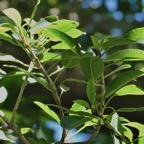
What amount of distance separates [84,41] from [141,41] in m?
1.33

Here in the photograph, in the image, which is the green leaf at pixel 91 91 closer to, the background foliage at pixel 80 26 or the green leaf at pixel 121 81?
the green leaf at pixel 121 81

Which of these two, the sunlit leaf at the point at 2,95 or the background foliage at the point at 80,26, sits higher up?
the sunlit leaf at the point at 2,95

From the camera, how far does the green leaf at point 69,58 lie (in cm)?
73

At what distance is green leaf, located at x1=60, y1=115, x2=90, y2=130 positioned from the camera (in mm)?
675

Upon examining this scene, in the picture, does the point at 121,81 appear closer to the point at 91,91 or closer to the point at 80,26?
the point at 91,91

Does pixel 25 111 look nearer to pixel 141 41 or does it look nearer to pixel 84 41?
pixel 84 41

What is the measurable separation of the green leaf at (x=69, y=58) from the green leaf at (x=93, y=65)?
17 millimetres

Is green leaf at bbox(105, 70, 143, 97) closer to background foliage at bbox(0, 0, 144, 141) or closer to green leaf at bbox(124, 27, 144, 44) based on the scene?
green leaf at bbox(124, 27, 144, 44)

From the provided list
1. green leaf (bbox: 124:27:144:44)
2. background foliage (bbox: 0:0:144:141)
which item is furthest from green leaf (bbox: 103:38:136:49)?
background foliage (bbox: 0:0:144:141)

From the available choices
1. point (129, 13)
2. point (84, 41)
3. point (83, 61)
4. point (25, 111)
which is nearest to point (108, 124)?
point (83, 61)

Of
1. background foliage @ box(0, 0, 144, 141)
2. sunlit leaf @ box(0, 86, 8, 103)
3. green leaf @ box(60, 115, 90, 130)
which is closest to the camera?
green leaf @ box(60, 115, 90, 130)

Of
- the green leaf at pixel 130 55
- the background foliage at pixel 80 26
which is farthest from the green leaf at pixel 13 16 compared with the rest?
the background foliage at pixel 80 26

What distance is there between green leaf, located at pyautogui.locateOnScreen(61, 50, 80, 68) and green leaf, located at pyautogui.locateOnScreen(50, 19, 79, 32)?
41 mm

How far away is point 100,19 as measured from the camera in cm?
222
